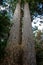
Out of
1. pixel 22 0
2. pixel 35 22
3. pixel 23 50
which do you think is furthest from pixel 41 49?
pixel 35 22

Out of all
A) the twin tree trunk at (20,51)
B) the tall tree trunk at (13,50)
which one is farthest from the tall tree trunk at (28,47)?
the tall tree trunk at (13,50)

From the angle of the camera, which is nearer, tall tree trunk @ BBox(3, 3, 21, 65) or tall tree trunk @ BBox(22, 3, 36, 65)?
tall tree trunk @ BBox(3, 3, 21, 65)

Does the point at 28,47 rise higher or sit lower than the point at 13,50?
higher

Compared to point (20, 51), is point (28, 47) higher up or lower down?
higher up

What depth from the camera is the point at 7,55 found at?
25.3 feet

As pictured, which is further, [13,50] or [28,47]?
[28,47]

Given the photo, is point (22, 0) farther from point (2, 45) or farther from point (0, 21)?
point (2, 45)

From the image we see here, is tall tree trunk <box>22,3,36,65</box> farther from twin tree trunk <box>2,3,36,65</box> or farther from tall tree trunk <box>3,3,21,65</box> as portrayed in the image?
tall tree trunk <box>3,3,21,65</box>

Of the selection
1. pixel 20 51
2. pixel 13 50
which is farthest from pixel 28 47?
pixel 13 50

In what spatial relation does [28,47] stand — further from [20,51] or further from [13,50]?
[13,50]

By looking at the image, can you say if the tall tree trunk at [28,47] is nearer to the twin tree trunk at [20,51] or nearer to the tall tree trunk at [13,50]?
the twin tree trunk at [20,51]

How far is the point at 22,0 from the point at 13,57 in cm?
678

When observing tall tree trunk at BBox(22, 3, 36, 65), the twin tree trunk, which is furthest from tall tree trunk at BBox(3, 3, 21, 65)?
tall tree trunk at BBox(22, 3, 36, 65)

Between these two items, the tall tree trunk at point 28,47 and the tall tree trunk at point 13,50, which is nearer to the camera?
the tall tree trunk at point 13,50
